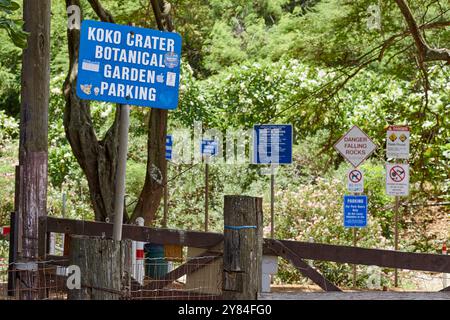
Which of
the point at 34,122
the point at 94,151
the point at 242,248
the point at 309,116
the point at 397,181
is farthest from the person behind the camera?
the point at 309,116

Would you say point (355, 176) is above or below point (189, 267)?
above

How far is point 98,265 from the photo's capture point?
6.04 meters

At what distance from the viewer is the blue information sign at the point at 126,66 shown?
816 cm

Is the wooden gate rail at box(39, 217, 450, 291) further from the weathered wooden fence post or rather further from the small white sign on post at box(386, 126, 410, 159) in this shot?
the small white sign on post at box(386, 126, 410, 159)

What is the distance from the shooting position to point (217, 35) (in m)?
33.1

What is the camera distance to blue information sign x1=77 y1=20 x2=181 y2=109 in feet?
26.8

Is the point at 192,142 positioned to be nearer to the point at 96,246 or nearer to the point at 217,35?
the point at 217,35

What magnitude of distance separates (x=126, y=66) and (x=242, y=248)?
2015 millimetres

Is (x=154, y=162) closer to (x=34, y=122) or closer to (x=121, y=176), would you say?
(x=34, y=122)

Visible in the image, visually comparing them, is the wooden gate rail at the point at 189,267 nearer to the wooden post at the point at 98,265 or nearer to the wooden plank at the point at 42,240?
the wooden plank at the point at 42,240

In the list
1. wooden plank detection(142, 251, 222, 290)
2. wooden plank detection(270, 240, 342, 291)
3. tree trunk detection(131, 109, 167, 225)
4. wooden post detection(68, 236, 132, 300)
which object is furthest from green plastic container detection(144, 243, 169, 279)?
wooden post detection(68, 236, 132, 300)

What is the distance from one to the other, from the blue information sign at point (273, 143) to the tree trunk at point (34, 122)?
519 centimetres

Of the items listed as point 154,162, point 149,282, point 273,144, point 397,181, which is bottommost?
point 149,282

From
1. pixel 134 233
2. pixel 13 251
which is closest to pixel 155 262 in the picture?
pixel 134 233
